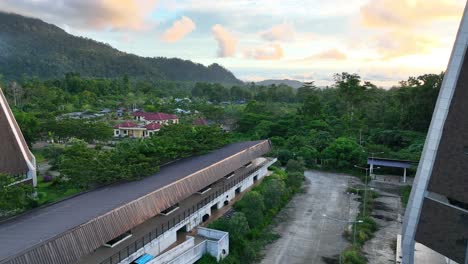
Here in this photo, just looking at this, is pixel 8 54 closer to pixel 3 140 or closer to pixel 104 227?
pixel 3 140

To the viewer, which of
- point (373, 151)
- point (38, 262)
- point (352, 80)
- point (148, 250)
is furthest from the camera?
point (352, 80)

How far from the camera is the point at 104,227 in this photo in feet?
55.3

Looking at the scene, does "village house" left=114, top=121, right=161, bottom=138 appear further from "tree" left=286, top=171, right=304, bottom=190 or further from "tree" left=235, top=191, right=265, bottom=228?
"tree" left=235, top=191, right=265, bottom=228

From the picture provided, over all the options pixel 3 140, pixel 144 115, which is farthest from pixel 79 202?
pixel 144 115

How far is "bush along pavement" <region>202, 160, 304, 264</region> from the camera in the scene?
76.5 ft

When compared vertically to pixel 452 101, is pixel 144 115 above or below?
below

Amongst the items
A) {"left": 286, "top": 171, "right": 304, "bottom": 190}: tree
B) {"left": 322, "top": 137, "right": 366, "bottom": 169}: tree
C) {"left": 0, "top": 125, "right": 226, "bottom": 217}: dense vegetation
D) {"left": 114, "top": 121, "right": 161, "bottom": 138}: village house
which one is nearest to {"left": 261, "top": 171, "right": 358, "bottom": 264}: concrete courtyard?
{"left": 286, "top": 171, "right": 304, "bottom": 190}: tree

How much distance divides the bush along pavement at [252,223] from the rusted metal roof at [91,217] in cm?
326

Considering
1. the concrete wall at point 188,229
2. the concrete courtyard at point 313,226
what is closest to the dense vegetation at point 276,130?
the concrete wall at point 188,229

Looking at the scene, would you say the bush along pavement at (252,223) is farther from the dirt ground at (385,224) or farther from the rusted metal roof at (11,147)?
the rusted metal roof at (11,147)

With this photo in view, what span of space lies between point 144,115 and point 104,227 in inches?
2496

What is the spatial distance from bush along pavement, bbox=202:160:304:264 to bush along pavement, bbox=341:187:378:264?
5.61 meters

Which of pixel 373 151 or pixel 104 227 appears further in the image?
pixel 373 151

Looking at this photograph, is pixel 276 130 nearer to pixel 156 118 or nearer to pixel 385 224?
pixel 156 118
